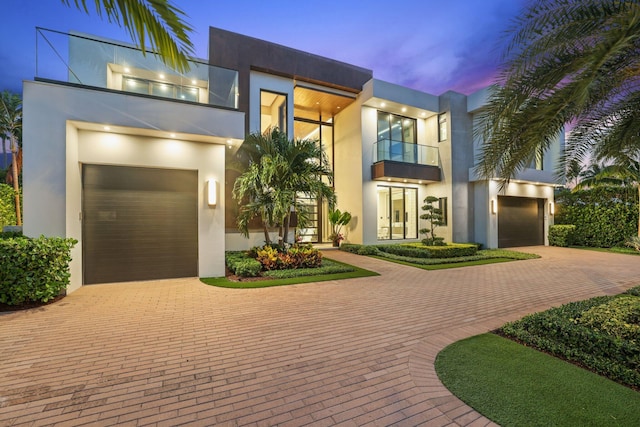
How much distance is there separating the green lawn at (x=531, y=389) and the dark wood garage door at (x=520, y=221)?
14.7m

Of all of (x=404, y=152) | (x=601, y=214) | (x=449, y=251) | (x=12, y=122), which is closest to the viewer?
(x=449, y=251)

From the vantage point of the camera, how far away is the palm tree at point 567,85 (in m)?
3.27

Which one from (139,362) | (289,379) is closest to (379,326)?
(289,379)

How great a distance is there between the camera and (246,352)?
3.62m

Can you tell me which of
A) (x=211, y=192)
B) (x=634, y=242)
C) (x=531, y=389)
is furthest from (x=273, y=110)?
(x=634, y=242)

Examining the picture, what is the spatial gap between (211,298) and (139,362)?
8.88ft

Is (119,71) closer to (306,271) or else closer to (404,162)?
(306,271)

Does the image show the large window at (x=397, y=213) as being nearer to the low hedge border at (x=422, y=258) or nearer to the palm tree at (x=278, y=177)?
the low hedge border at (x=422, y=258)

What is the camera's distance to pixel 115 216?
24.1 feet

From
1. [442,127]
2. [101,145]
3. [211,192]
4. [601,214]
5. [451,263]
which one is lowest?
[451,263]

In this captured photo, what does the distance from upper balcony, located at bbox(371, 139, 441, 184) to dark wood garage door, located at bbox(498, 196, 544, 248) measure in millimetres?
4647

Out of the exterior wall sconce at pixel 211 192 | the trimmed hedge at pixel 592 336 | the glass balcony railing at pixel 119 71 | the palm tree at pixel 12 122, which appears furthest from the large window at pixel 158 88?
the palm tree at pixel 12 122

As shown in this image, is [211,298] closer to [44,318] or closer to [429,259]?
[44,318]

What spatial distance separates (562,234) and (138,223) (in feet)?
70.8
